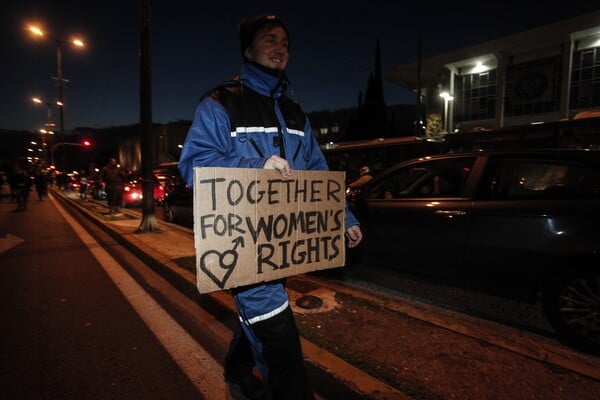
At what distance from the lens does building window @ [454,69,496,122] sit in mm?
23672

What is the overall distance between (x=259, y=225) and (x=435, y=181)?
326 centimetres

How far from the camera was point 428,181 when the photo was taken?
429 cm

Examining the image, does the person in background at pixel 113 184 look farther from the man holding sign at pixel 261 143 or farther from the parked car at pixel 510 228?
the man holding sign at pixel 261 143

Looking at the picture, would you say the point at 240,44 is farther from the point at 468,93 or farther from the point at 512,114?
the point at 468,93

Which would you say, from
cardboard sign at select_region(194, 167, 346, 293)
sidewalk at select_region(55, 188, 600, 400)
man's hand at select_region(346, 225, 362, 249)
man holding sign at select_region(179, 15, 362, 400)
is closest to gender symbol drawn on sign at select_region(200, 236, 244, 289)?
cardboard sign at select_region(194, 167, 346, 293)

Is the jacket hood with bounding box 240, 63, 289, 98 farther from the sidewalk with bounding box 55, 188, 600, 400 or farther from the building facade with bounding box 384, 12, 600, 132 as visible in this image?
the building facade with bounding box 384, 12, 600, 132

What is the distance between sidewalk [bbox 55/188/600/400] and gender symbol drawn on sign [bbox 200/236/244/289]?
46.1 inches

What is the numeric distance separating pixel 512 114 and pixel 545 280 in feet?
74.7

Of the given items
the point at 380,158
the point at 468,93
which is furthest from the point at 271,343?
the point at 468,93

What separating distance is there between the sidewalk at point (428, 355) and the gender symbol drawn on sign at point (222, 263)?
117cm

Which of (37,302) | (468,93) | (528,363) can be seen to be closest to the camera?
(528,363)

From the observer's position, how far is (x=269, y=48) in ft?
6.19

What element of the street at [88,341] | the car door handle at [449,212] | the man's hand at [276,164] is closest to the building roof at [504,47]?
the car door handle at [449,212]

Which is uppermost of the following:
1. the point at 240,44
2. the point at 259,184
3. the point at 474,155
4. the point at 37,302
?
the point at 240,44
